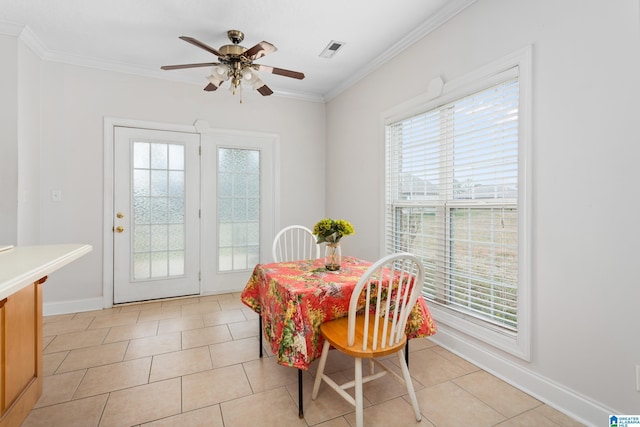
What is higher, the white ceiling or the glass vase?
the white ceiling

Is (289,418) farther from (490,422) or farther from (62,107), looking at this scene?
(62,107)

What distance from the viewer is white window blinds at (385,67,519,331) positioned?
6.75 ft

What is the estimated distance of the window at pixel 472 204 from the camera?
2008mm

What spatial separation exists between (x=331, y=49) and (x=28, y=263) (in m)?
2.90

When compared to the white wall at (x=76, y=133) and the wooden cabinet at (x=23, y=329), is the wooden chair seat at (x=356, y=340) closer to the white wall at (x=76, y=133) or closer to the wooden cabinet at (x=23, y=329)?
the wooden cabinet at (x=23, y=329)

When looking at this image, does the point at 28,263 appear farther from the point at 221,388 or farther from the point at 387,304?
the point at 387,304

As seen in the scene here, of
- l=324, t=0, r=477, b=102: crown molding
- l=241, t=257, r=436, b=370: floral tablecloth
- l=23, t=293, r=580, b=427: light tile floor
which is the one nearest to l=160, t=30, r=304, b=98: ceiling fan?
l=324, t=0, r=477, b=102: crown molding

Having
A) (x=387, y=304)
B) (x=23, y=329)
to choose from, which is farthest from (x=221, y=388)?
(x=387, y=304)

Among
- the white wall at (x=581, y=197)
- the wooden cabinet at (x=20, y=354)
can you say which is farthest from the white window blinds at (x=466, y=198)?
the wooden cabinet at (x=20, y=354)

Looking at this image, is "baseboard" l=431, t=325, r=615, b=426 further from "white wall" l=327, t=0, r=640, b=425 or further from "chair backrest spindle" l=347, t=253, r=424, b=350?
"chair backrest spindle" l=347, t=253, r=424, b=350

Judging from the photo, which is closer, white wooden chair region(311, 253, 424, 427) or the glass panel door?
white wooden chair region(311, 253, 424, 427)

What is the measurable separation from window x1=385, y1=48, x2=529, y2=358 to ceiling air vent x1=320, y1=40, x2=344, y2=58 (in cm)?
88

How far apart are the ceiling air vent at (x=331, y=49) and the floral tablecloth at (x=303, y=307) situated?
7.09ft

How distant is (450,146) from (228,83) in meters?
2.75
